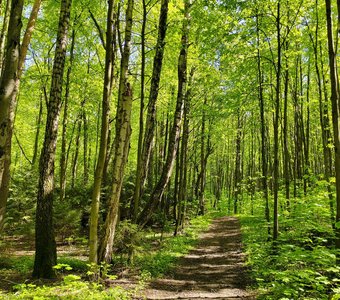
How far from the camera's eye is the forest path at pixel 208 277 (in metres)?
7.13

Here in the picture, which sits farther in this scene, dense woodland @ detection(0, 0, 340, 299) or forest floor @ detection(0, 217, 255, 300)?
forest floor @ detection(0, 217, 255, 300)

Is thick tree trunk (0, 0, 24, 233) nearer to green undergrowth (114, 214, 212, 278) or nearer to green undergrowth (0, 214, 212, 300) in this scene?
green undergrowth (0, 214, 212, 300)

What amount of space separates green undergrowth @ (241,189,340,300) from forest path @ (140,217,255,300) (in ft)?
1.50

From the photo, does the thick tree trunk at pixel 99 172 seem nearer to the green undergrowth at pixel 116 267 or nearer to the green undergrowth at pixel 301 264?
the green undergrowth at pixel 116 267

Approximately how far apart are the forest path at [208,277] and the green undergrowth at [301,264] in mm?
457

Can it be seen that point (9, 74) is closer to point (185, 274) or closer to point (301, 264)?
point (185, 274)

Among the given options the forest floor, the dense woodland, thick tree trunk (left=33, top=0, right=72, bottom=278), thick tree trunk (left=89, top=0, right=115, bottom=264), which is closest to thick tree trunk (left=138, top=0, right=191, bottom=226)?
the dense woodland

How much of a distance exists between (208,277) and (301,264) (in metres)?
2.55

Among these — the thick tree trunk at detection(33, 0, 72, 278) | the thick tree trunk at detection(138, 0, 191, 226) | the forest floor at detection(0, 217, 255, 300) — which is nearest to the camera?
the forest floor at detection(0, 217, 255, 300)

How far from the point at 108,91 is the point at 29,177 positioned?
39.0 feet

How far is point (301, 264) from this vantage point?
26.5 ft

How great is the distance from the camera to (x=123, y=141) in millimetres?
7539

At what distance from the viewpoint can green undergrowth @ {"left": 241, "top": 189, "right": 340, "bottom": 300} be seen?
215 inches

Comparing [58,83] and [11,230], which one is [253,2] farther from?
[11,230]
